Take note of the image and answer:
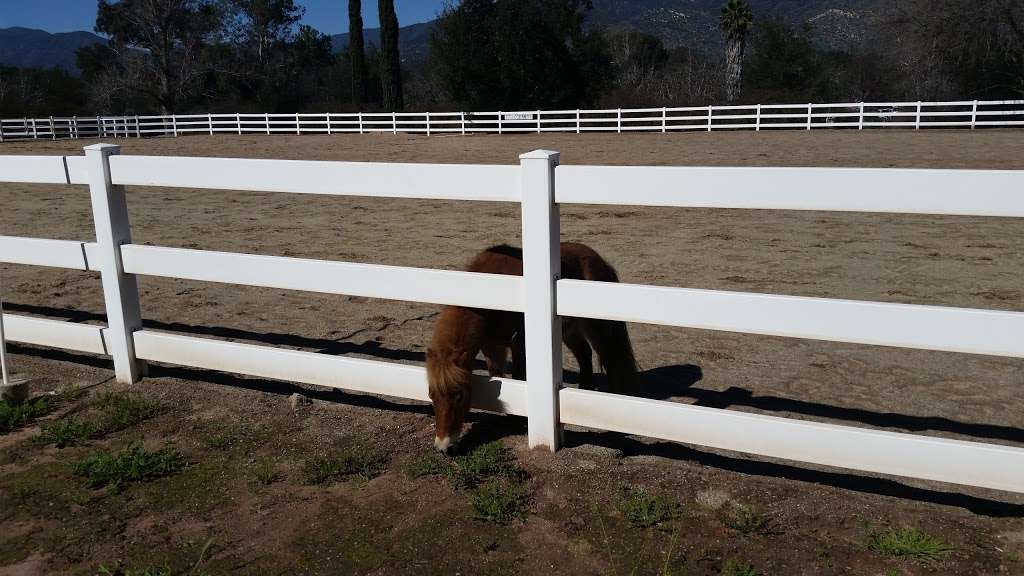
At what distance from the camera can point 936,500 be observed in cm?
361

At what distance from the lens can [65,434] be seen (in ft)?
13.4

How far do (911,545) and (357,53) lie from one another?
46.7m

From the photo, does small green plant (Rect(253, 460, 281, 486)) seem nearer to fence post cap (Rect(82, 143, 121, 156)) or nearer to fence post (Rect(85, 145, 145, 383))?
fence post (Rect(85, 145, 145, 383))

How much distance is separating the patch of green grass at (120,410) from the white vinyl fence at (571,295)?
1.00 ft

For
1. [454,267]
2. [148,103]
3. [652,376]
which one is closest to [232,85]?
[148,103]

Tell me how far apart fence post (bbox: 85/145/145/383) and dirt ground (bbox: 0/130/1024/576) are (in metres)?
0.22

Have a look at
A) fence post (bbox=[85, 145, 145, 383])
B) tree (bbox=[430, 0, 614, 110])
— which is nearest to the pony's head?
fence post (bbox=[85, 145, 145, 383])

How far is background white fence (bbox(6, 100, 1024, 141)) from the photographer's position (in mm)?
30234

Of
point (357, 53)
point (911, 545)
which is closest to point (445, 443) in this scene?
point (911, 545)

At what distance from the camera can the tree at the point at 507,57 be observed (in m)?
39.6

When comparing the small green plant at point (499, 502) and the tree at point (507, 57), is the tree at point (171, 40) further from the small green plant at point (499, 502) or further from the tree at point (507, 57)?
the small green plant at point (499, 502)

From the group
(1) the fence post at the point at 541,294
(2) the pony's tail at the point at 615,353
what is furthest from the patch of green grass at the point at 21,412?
(2) the pony's tail at the point at 615,353

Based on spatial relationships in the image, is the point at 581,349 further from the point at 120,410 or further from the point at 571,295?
the point at 120,410

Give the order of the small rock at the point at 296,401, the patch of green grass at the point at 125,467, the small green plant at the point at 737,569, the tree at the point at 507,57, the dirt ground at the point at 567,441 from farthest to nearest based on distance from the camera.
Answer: the tree at the point at 507,57
the small rock at the point at 296,401
the patch of green grass at the point at 125,467
the dirt ground at the point at 567,441
the small green plant at the point at 737,569
